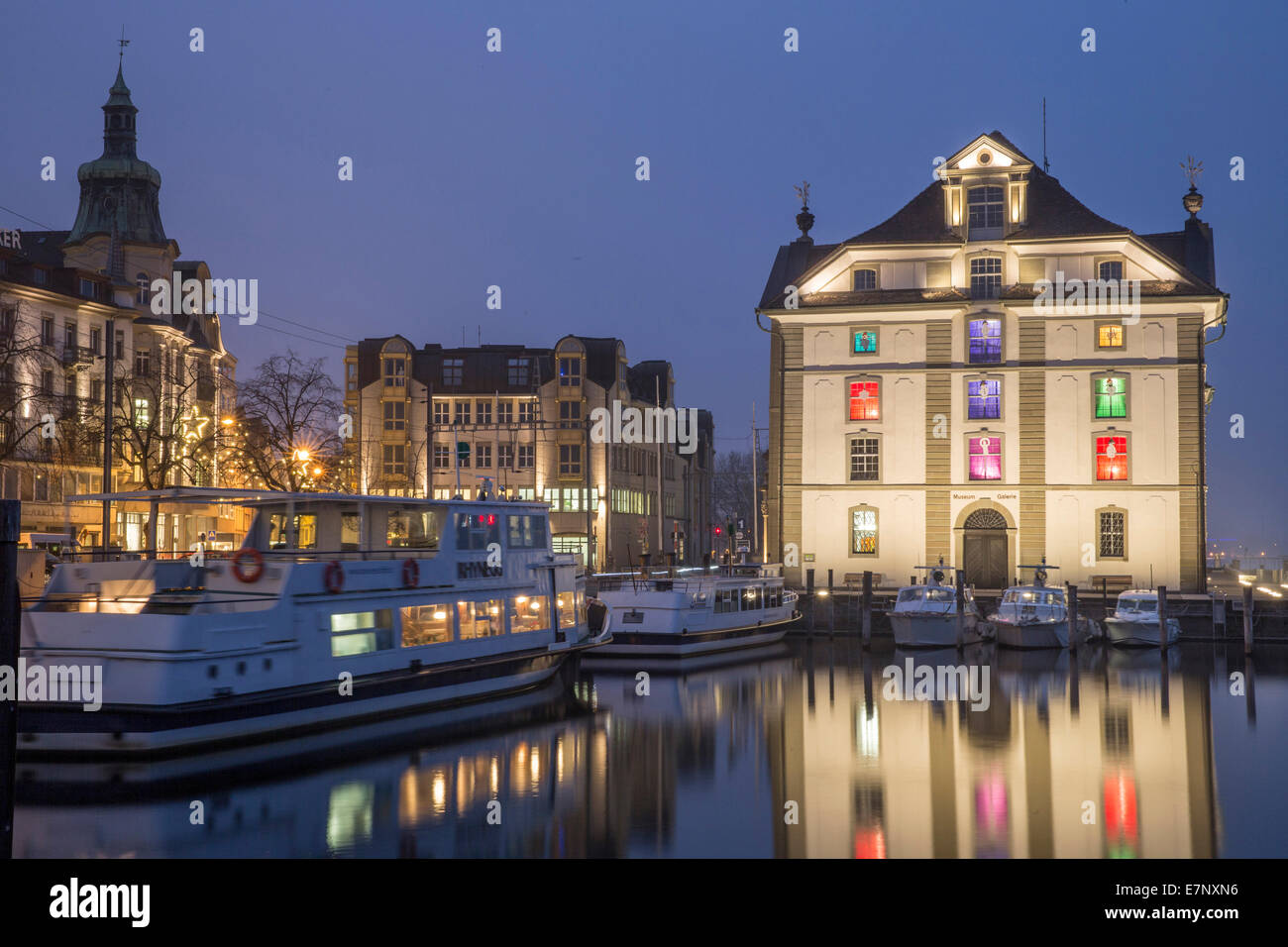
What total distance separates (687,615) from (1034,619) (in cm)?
1256

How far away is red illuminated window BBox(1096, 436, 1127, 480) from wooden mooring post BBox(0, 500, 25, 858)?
45.6 meters

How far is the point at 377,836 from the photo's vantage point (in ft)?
59.4

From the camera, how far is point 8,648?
14.6 meters

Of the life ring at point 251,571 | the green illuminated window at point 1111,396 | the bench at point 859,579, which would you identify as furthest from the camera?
the bench at point 859,579

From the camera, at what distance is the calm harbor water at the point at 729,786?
59.3 feet

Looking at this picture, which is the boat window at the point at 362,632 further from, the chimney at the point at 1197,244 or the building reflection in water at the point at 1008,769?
the chimney at the point at 1197,244

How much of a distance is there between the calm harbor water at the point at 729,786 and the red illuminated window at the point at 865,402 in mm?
21640

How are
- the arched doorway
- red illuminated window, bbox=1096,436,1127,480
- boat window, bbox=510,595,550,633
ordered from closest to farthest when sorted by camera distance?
boat window, bbox=510,595,550,633
red illuminated window, bbox=1096,436,1127,480
the arched doorway

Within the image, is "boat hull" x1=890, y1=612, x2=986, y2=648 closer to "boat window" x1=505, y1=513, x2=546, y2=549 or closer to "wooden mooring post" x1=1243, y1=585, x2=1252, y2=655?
"wooden mooring post" x1=1243, y1=585, x2=1252, y2=655

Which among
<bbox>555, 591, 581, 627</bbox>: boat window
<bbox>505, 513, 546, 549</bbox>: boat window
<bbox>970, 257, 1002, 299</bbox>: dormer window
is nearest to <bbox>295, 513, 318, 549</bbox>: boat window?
<bbox>505, 513, 546, 549</bbox>: boat window

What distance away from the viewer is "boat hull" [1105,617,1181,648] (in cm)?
4560

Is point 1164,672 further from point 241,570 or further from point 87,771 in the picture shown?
point 87,771

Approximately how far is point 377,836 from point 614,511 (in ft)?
217

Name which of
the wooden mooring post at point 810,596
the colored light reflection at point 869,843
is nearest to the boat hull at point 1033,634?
the wooden mooring post at point 810,596
